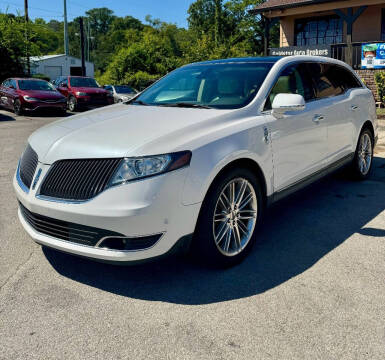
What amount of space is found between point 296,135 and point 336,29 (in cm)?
1912

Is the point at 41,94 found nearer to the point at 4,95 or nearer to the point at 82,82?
the point at 4,95

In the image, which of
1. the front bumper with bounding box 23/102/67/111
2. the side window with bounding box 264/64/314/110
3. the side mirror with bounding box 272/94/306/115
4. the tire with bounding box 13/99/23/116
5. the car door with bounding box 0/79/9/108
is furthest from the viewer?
the car door with bounding box 0/79/9/108

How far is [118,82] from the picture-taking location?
36344 millimetres

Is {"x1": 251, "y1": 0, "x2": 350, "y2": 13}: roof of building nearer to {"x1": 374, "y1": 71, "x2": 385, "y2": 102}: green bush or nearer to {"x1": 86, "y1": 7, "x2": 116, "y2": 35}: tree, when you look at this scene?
{"x1": 374, "y1": 71, "x2": 385, "y2": 102}: green bush

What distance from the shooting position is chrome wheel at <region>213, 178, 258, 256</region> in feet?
11.3

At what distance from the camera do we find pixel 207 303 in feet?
9.92

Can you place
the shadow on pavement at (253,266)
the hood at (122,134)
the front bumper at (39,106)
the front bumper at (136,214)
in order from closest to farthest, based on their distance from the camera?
the front bumper at (136,214), the hood at (122,134), the shadow on pavement at (253,266), the front bumper at (39,106)

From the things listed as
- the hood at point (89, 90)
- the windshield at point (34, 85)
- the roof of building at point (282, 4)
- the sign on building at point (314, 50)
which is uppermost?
the roof of building at point (282, 4)

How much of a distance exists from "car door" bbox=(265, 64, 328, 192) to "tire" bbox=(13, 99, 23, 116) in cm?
1410

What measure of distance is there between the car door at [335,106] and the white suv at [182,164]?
0.08 meters

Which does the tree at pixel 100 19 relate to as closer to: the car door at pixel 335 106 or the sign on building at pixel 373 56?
the sign on building at pixel 373 56

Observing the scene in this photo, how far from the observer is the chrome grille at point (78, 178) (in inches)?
116

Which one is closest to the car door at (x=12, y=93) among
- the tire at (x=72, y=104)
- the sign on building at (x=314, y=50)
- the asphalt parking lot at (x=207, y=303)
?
the tire at (x=72, y=104)

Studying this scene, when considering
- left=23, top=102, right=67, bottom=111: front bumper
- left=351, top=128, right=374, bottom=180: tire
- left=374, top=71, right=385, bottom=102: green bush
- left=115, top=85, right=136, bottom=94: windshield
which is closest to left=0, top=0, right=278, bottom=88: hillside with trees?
left=115, top=85, right=136, bottom=94: windshield
